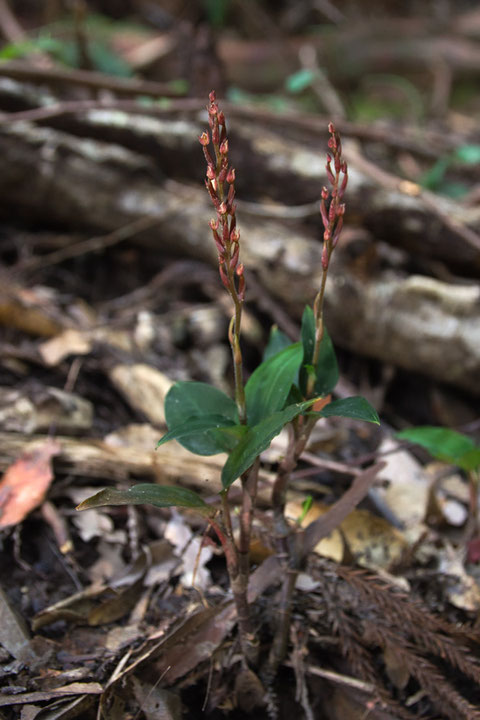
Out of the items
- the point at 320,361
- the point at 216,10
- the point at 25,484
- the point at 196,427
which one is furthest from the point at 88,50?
the point at 196,427

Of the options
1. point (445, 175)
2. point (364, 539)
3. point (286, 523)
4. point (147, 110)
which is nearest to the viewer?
point (286, 523)

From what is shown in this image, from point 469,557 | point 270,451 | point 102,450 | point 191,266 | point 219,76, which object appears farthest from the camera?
point 219,76

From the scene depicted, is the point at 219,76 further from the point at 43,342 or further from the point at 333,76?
the point at 333,76

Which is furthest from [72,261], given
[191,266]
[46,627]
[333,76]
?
[333,76]

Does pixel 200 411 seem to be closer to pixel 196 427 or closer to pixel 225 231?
pixel 196 427

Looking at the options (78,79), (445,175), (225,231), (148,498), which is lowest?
(148,498)

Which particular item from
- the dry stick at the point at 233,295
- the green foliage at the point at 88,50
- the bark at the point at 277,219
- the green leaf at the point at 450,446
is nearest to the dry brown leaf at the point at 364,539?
the green leaf at the point at 450,446

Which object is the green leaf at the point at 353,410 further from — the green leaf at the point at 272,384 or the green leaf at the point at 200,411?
the green leaf at the point at 200,411
